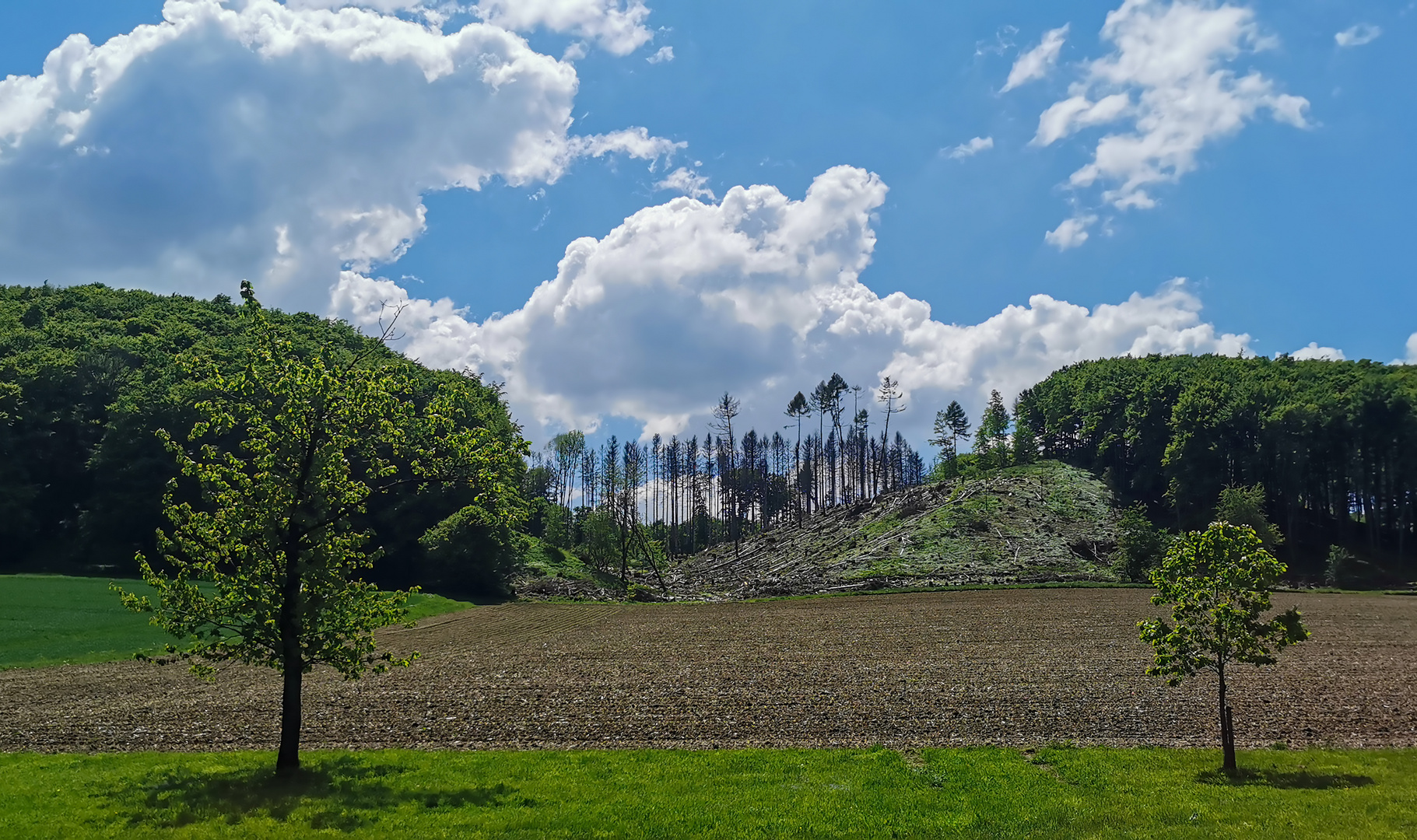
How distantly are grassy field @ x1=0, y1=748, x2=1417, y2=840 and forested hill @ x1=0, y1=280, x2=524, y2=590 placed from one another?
47.7 m

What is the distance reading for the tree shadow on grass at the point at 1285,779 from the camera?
15.6 metres

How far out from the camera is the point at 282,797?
49.2 feet

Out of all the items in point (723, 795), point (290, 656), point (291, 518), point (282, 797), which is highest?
point (291, 518)

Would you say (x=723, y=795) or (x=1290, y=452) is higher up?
(x=1290, y=452)

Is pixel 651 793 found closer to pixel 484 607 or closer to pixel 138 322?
pixel 484 607

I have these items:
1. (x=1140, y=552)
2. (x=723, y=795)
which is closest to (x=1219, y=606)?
(x=723, y=795)

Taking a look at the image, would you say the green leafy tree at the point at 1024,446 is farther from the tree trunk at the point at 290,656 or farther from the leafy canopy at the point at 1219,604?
the tree trunk at the point at 290,656

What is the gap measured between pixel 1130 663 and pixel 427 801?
2670 cm

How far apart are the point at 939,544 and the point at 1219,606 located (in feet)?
228

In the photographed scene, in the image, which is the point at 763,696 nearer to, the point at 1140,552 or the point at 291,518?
the point at 291,518

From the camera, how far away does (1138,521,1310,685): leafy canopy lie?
17.8 meters

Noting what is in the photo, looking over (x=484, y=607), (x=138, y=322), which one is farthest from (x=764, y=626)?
(x=138, y=322)

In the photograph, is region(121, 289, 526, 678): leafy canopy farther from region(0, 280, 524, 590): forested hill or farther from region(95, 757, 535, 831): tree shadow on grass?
region(0, 280, 524, 590): forested hill

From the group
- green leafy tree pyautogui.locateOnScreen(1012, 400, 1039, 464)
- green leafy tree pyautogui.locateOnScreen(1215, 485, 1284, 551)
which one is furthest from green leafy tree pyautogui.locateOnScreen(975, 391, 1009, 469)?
green leafy tree pyautogui.locateOnScreen(1215, 485, 1284, 551)
